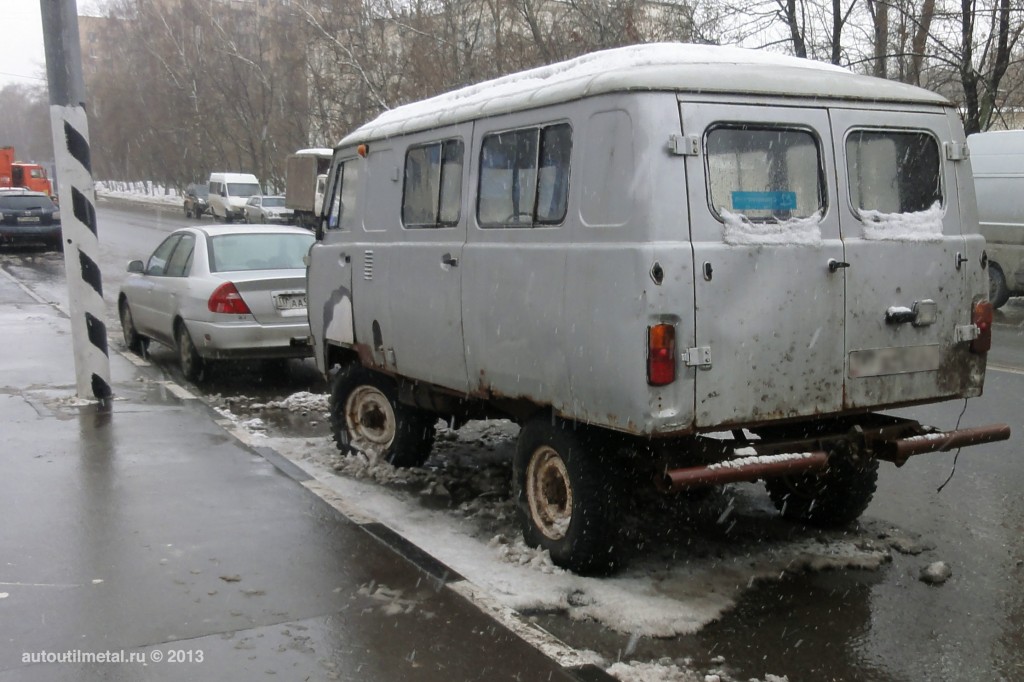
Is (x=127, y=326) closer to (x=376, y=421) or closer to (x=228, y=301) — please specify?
(x=228, y=301)

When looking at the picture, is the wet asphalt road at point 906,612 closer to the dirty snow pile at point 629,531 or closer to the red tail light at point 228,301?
the dirty snow pile at point 629,531

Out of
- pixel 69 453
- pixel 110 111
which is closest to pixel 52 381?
pixel 69 453

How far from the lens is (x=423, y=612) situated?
4.58 m

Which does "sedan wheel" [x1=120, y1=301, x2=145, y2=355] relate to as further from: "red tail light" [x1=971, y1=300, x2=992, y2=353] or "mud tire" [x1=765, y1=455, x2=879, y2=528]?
"red tail light" [x1=971, y1=300, x2=992, y2=353]

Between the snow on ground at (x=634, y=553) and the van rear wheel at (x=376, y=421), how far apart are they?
12cm

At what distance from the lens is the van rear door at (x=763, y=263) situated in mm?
4496

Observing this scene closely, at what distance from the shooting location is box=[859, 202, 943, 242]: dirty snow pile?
4914 millimetres

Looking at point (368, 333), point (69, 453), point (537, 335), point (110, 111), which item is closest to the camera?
point (537, 335)

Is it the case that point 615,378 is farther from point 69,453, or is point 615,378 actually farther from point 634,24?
point 634,24

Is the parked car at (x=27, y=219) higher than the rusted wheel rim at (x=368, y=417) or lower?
higher

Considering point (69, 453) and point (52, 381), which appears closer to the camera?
point (69, 453)

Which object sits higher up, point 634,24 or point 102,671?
point 634,24

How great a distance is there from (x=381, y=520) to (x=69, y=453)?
279 centimetres

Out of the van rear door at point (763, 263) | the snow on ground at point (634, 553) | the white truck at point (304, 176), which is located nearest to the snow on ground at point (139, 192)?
the white truck at point (304, 176)
